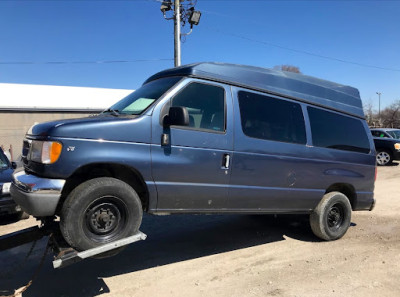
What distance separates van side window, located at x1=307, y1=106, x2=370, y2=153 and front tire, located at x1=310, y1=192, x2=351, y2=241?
84 centimetres

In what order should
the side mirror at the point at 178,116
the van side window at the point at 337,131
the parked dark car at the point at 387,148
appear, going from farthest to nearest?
1. the parked dark car at the point at 387,148
2. the van side window at the point at 337,131
3. the side mirror at the point at 178,116

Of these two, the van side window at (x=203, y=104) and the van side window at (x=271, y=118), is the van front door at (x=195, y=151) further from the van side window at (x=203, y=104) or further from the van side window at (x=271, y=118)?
the van side window at (x=271, y=118)

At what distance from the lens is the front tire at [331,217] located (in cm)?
522

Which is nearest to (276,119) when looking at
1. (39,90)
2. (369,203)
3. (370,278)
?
(370,278)

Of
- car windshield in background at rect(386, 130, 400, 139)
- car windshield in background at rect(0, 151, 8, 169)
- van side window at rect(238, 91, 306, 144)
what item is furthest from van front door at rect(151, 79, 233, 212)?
car windshield in background at rect(386, 130, 400, 139)

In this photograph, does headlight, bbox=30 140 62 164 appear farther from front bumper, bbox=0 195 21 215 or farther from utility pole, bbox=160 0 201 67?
utility pole, bbox=160 0 201 67

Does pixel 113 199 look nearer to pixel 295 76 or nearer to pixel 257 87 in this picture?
pixel 257 87

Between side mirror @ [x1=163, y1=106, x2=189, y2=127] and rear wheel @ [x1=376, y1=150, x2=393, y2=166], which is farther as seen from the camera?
rear wheel @ [x1=376, y1=150, x2=393, y2=166]

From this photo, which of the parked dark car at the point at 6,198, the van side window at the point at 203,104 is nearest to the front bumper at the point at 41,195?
the van side window at the point at 203,104

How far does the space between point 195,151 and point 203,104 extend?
0.59 meters

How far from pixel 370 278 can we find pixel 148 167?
9.82 feet

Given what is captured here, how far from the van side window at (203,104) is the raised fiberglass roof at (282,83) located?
0.48 ft

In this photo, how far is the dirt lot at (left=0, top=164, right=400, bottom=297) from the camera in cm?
375

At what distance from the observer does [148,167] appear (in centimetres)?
342
